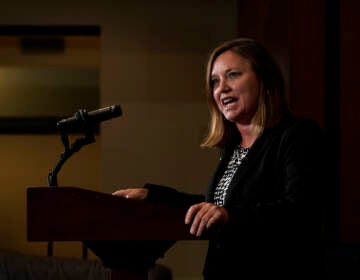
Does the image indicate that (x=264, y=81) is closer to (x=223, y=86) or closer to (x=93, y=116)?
(x=223, y=86)

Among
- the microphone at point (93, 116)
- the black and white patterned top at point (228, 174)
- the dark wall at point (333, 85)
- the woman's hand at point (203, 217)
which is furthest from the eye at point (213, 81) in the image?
the dark wall at point (333, 85)

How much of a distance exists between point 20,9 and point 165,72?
0.91 metres

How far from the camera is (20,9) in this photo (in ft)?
11.2

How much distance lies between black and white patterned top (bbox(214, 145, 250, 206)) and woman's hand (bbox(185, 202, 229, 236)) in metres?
0.28

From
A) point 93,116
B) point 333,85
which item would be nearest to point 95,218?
point 93,116

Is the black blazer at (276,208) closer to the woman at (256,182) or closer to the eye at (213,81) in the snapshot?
the woman at (256,182)

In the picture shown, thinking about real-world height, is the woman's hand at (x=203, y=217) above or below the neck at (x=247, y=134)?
below

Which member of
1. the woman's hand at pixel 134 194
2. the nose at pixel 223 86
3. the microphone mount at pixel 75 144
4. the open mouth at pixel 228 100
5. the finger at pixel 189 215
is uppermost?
the nose at pixel 223 86

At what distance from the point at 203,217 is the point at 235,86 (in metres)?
0.40

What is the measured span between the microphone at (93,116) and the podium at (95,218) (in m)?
0.21

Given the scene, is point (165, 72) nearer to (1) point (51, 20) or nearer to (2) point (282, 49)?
(1) point (51, 20)

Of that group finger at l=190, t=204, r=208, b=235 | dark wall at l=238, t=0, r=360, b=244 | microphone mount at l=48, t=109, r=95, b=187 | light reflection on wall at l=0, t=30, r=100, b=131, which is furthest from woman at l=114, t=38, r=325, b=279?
light reflection on wall at l=0, t=30, r=100, b=131

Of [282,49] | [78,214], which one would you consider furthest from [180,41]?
[78,214]

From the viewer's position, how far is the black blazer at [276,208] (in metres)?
0.93
